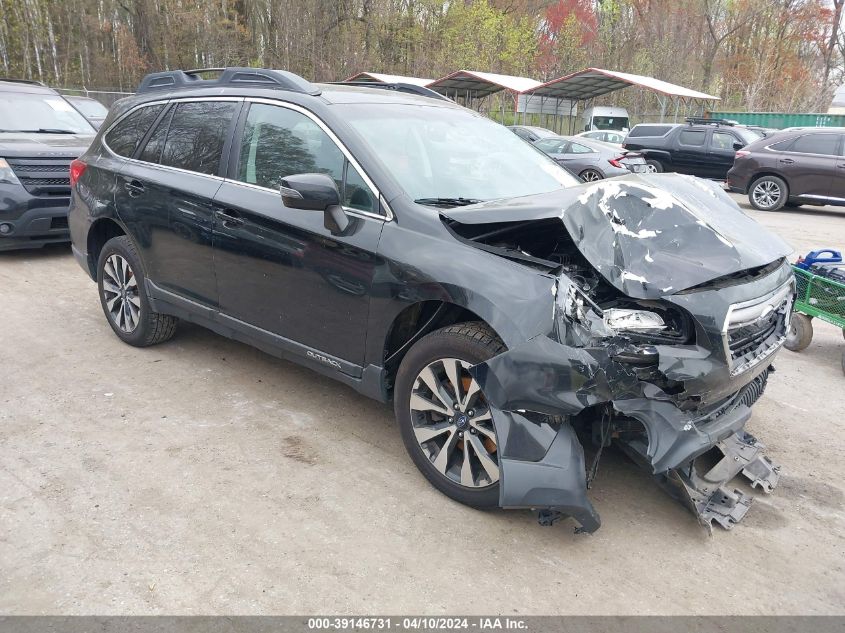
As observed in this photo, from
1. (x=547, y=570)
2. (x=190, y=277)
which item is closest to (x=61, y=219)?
(x=190, y=277)

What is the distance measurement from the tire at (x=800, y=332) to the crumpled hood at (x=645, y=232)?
7.78 ft

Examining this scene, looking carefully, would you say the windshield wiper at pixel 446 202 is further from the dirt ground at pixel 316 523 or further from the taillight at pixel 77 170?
the taillight at pixel 77 170

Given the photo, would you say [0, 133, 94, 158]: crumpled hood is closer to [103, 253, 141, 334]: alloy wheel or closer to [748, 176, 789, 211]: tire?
[103, 253, 141, 334]: alloy wheel

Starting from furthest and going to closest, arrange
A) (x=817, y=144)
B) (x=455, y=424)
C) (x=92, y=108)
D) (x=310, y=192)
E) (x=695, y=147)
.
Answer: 1. (x=695, y=147)
2. (x=817, y=144)
3. (x=92, y=108)
4. (x=310, y=192)
5. (x=455, y=424)

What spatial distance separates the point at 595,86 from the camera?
30.0m

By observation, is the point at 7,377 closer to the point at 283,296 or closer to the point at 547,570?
the point at 283,296

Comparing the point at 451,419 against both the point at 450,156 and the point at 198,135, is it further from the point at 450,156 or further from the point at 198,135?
the point at 198,135

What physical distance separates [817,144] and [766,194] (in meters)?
1.29

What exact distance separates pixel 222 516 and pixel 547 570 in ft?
4.86

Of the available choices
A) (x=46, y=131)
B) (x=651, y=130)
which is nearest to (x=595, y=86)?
(x=651, y=130)

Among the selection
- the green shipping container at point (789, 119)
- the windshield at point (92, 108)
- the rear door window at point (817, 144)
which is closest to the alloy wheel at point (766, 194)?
the rear door window at point (817, 144)

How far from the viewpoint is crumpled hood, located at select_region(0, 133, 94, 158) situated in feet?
25.2

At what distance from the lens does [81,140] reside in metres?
8.73

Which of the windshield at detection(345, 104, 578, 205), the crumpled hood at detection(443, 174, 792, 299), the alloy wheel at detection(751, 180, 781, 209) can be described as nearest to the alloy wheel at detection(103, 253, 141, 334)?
the windshield at detection(345, 104, 578, 205)
